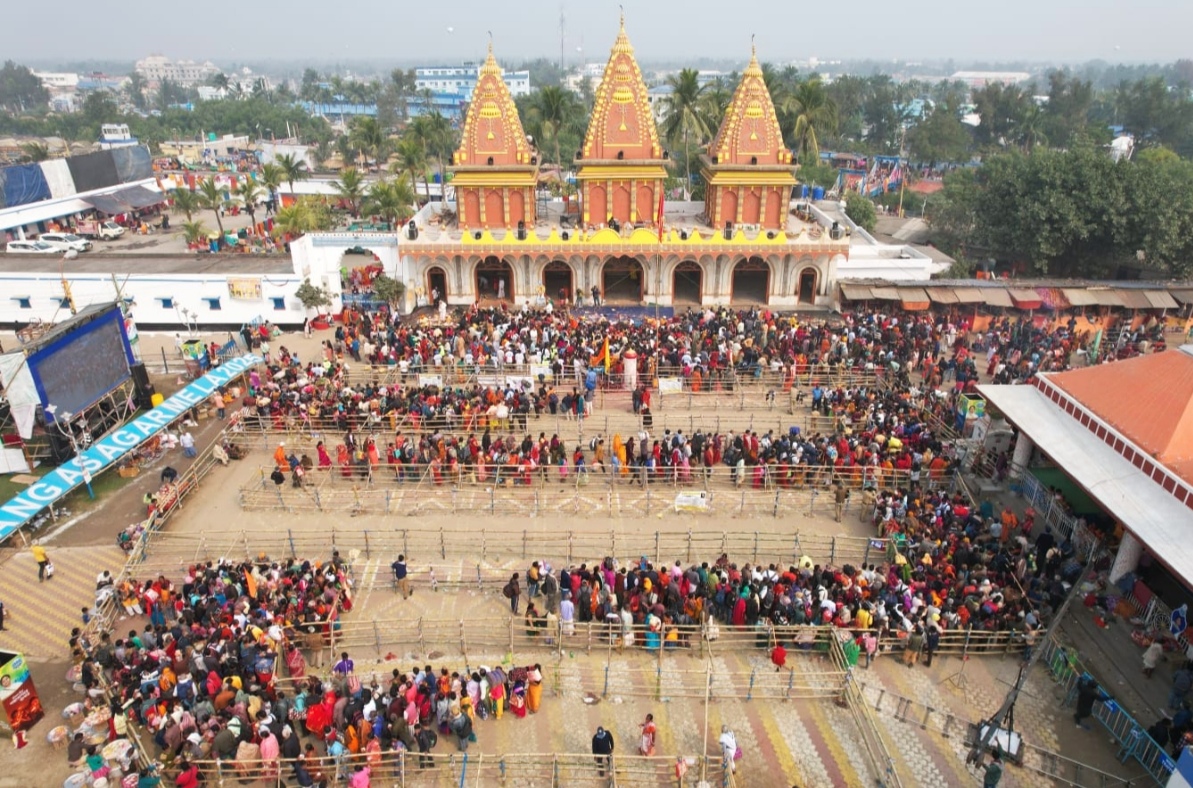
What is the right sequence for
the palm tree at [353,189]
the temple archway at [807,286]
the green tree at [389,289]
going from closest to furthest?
the green tree at [389,289] → the temple archway at [807,286] → the palm tree at [353,189]

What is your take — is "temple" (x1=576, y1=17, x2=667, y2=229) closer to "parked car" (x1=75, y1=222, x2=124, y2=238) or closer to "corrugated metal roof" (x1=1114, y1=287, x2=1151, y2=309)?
"corrugated metal roof" (x1=1114, y1=287, x2=1151, y2=309)

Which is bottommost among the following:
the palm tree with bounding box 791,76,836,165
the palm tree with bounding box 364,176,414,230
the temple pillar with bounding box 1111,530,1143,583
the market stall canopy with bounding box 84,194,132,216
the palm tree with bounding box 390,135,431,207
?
the temple pillar with bounding box 1111,530,1143,583

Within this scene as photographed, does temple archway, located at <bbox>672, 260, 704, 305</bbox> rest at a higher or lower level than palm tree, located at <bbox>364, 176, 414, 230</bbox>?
lower

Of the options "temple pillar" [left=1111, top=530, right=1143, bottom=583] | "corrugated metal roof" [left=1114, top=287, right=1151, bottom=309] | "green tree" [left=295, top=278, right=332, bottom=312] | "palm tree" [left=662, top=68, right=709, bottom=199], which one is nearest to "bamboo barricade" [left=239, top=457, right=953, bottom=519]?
"temple pillar" [left=1111, top=530, right=1143, bottom=583]

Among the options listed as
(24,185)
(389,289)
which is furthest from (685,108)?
(24,185)

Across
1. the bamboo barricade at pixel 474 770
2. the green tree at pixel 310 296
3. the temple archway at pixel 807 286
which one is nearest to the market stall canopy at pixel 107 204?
the green tree at pixel 310 296

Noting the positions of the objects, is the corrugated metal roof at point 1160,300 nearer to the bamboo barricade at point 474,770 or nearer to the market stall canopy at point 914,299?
the market stall canopy at point 914,299
